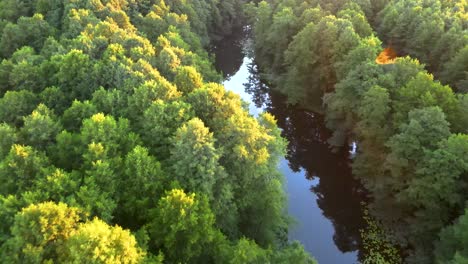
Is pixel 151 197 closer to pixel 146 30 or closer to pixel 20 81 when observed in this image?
pixel 20 81

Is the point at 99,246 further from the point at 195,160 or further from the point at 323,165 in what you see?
the point at 323,165

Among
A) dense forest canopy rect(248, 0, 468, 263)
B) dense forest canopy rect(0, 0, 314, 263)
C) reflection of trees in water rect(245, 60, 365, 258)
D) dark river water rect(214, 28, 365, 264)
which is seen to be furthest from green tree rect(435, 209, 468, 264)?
dense forest canopy rect(0, 0, 314, 263)

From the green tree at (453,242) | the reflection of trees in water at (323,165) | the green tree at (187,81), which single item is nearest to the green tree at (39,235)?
the green tree at (187,81)

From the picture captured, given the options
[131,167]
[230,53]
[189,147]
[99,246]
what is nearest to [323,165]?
[189,147]

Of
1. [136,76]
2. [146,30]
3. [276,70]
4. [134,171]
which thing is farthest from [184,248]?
[276,70]

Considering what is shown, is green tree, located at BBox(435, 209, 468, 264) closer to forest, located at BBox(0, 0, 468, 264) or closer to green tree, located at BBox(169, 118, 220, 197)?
forest, located at BBox(0, 0, 468, 264)

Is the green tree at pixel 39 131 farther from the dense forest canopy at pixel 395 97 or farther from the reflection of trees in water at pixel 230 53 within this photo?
the reflection of trees in water at pixel 230 53
